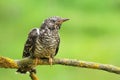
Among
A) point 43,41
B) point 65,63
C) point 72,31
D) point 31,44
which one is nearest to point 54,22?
point 43,41

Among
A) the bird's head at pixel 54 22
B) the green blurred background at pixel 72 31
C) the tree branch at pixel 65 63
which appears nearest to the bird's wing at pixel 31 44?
the bird's head at pixel 54 22

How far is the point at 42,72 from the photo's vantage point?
1070 cm

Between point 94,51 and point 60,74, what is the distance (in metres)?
1.43

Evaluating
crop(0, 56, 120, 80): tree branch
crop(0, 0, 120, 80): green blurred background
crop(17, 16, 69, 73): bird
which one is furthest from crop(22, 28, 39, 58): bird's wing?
crop(0, 0, 120, 80): green blurred background

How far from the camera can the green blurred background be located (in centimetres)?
1080

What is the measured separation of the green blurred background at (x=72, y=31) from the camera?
10.8 m

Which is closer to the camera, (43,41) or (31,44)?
(43,41)

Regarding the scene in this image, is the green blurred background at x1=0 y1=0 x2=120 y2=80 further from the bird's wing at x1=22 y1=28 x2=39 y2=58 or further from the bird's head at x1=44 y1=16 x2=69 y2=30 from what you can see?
the bird's head at x1=44 y1=16 x2=69 y2=30

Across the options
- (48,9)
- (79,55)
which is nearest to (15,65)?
(79,55)

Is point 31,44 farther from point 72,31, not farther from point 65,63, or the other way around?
point 72,31

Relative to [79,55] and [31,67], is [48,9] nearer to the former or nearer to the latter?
[79,55]

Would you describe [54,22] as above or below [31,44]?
above

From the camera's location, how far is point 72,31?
1288 centimetres

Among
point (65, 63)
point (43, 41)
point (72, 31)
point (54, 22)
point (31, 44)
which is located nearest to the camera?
point (65, 63)
